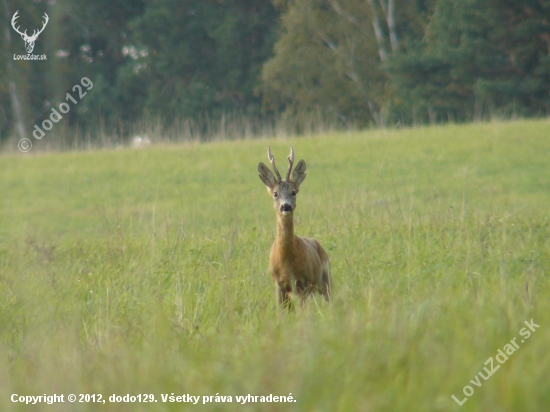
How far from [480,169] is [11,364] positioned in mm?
11242

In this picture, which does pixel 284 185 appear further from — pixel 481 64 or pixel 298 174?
pixel 481 64

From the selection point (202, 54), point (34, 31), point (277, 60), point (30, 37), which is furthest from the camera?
point (202, 54)

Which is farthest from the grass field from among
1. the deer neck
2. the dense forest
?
the dense forest

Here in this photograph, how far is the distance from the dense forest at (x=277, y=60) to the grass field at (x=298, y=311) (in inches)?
541

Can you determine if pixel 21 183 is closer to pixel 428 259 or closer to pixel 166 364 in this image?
pixel 428 259

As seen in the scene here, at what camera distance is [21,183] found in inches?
681

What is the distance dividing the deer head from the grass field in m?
0.40

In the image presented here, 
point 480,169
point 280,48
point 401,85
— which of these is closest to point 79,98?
point 280,48

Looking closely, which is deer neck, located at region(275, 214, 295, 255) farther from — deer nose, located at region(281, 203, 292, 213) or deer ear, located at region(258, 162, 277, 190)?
deer ear, located at region(258, 162, 277, 190)

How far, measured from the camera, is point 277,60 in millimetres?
32031

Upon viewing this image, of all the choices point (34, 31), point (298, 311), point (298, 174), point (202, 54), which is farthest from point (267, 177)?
point (202, 54)

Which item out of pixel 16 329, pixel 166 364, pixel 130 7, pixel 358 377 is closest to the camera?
pixel 358 377

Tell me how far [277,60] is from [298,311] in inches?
1086

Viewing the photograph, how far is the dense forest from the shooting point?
2777 centimetres
